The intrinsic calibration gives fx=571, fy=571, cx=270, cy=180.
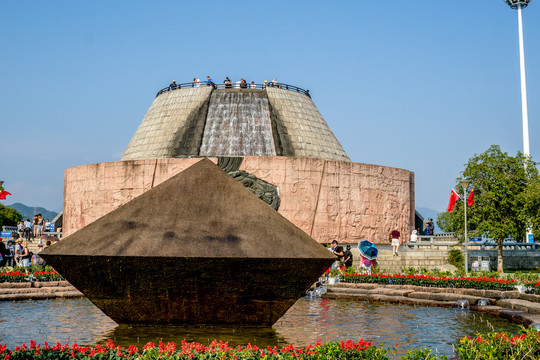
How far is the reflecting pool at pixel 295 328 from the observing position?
7.48 metres

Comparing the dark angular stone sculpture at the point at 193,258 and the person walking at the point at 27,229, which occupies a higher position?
the person walking at the point at 27,229

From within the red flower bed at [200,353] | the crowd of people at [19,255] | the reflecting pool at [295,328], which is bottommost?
the reflecting pool at [295,328]

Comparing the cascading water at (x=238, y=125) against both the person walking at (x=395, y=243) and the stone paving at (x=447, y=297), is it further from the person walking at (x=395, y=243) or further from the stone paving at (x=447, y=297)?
the stone paving at (x=447, y=297)

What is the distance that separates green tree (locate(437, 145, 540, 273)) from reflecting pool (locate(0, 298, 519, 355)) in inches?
574

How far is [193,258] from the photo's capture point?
7.18m

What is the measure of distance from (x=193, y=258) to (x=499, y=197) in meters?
21.0

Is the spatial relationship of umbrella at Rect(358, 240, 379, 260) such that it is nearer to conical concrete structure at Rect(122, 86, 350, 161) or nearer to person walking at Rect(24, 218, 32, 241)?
conical concrete structure at Rect(122, 86, 350, 161)

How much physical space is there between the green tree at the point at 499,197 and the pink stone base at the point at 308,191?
354cm

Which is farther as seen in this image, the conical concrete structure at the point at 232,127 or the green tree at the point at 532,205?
the conical concrete structure at the point at 232,127

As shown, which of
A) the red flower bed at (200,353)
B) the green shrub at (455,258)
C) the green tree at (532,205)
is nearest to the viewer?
the red flower bed at (200,353)

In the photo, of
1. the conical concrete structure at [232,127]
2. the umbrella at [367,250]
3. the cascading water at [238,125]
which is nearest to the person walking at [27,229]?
the conical concrete structure at [232,127]

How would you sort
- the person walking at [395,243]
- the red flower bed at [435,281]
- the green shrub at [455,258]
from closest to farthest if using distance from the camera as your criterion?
the red flower bed at [435,281]
the green shrub at [455,258]
the person walking at [395,243]

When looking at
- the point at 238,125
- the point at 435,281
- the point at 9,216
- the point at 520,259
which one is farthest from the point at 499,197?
the point at 9,216

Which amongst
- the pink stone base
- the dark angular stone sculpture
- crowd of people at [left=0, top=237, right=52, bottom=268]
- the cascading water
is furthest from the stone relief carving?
the dark angular stone sculpture
